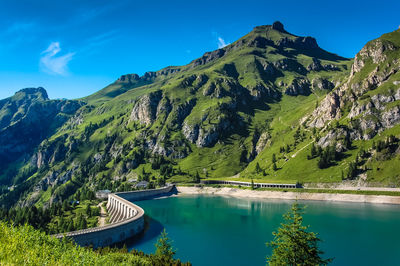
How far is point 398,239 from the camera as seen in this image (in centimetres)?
8550

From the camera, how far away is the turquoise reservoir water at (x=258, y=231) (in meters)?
73.3

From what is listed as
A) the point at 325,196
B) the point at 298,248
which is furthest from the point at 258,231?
A: the point at 325,196

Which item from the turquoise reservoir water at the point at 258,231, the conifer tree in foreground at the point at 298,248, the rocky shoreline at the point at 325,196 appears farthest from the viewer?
the rocky shoreline at the point at 325,196

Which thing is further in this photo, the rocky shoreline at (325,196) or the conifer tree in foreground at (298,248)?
the rocky shoreline at (325,196)

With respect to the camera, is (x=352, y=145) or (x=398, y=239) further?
(x=352, y=145)

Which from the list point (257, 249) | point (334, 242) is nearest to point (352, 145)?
point (334, 242)

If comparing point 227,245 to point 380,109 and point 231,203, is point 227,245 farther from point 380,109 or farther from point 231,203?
point 380,109

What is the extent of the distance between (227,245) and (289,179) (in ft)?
404

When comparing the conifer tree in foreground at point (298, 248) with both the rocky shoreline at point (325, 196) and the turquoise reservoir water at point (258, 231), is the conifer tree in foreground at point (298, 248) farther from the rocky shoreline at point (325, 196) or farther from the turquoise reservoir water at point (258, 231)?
the rocky shoreline at point (325, 196)

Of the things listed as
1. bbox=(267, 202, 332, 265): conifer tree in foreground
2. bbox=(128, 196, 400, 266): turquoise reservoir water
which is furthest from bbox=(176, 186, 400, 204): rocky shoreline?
bbox=(267, 202, 332, 265): conifer tree in foreground

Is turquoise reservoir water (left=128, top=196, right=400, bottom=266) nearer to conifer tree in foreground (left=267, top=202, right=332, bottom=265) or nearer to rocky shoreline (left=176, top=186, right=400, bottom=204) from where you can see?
rocky shoreline (left=176, top=186, right=400, bottom=204)

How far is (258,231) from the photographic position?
99188mm

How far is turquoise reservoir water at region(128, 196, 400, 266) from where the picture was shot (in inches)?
2886

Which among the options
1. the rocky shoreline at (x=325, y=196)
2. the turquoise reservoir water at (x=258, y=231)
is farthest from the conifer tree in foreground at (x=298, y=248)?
the rocky shoreline at (x=325, y=196)
